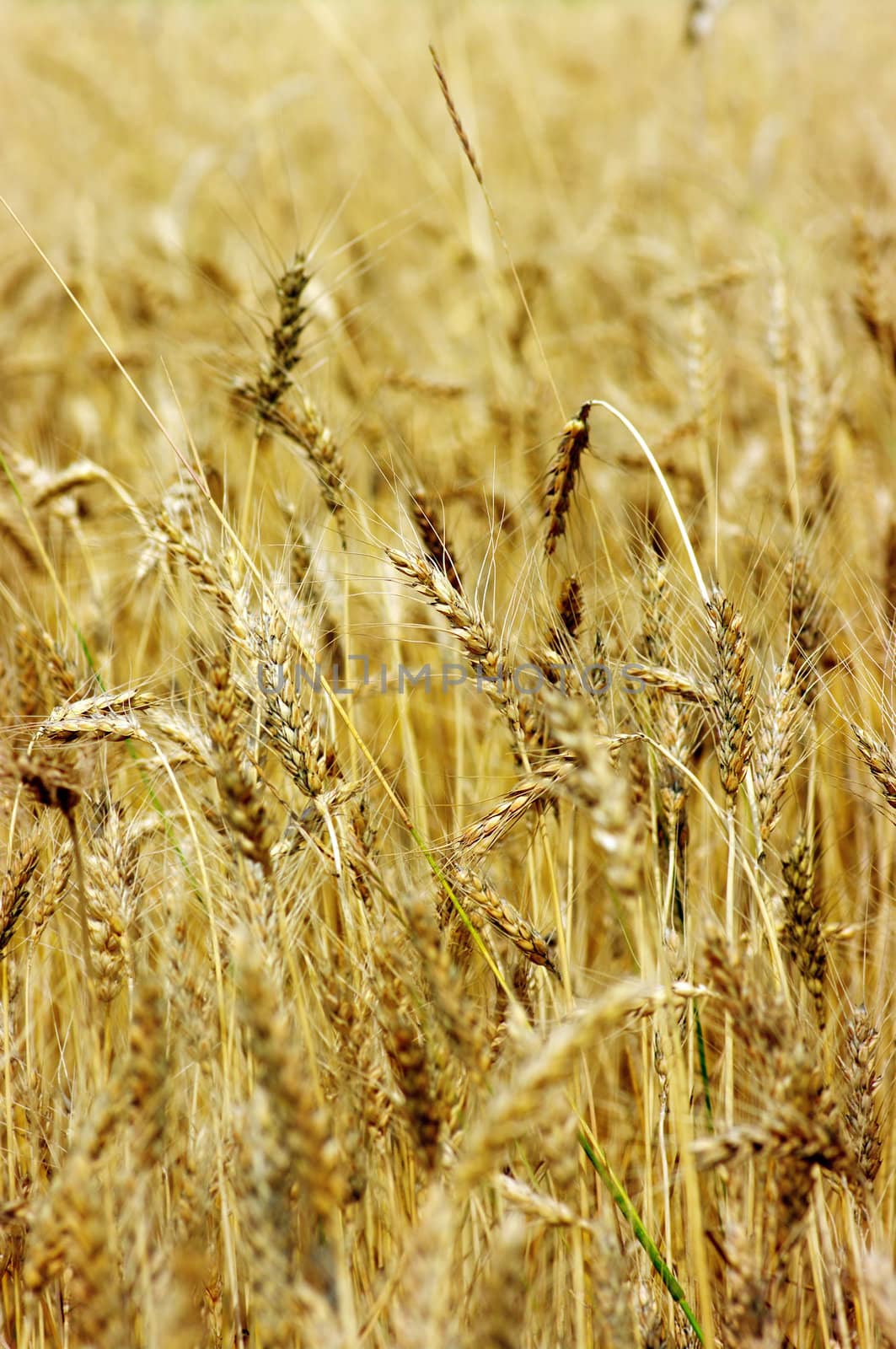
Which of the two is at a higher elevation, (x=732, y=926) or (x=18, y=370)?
(x=18, y=370)

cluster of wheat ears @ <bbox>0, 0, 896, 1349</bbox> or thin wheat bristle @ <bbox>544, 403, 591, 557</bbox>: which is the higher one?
thin wheat bristle @ <bbox>544, 403, 591, 557</bbox>

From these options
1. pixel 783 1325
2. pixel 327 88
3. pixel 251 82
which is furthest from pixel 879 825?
pixel 251 82

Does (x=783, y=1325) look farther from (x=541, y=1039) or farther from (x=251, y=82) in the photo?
(x=251, y=82)

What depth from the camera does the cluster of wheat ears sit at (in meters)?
0.83

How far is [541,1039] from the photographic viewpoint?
96cm

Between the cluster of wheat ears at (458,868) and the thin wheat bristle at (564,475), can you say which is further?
the thin wheat bristle at (564,475)

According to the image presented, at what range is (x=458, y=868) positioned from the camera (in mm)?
1110

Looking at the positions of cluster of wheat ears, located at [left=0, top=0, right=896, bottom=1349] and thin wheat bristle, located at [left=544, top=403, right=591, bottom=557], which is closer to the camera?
cluster of wheat ears, located at [left=0, top=0, right=896, bottom=1349]

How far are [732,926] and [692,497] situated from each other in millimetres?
1153

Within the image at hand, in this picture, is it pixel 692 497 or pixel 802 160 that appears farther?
pixel 802 160

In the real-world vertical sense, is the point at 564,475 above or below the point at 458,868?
above

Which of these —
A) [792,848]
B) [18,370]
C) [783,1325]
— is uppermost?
[18,370]

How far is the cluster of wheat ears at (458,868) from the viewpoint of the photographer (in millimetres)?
833

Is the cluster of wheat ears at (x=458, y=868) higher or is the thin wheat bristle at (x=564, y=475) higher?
the thin wheat bristle at (x=564, y=475)
